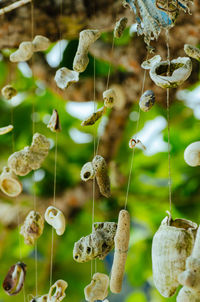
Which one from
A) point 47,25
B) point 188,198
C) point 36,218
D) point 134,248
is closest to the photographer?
point 36,218

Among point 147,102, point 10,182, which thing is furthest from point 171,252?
point 10,182

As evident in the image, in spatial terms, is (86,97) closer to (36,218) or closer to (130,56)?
(130,56)

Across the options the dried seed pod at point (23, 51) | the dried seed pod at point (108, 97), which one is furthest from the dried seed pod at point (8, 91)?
the dried seed pod at point (108, 97)

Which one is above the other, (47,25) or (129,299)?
(47,25)

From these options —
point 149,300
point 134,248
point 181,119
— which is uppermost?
point 181,119

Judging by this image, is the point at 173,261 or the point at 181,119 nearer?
the point at 173,261

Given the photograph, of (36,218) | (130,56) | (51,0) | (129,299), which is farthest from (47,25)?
(129,299)
